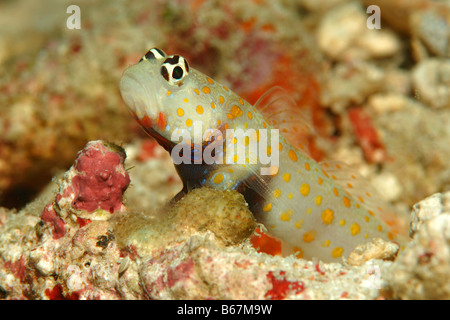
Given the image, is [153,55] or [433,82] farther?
[433,82]

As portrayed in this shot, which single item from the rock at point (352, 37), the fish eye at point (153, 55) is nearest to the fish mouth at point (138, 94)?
the fish eye at point (153, 55)

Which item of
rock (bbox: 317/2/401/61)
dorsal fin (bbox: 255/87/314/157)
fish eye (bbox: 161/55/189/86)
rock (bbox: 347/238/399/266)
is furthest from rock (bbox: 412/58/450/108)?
fish eye (bbox: 161/55/189/86)

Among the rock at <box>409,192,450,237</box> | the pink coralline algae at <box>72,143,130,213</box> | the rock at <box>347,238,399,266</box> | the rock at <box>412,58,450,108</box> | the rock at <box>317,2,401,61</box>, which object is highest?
the rock at <box>317,2,401,61</box>

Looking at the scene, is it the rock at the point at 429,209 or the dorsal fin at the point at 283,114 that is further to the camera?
the dorsal fin at the point at 283,114

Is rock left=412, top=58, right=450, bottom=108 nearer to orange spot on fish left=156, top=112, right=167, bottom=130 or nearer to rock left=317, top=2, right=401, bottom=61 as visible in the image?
rock left=317, top=2, right=401, bottom=61

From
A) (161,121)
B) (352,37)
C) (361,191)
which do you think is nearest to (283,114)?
(361,191)

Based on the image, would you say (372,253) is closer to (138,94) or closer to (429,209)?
(429,209)

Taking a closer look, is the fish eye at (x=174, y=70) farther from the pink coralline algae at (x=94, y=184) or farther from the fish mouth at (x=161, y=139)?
the pink coralline algae at (x=94, y=184)
